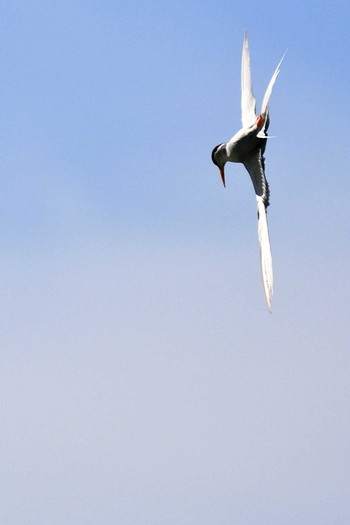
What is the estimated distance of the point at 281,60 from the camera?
85.4 ft

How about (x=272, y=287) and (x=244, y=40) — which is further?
(x=244, y=40)

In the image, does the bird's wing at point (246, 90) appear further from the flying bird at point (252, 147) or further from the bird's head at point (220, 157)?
the bird's head at point (220, 157)

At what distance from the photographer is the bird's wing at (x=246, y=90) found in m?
28.1

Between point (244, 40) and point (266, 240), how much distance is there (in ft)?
18.6

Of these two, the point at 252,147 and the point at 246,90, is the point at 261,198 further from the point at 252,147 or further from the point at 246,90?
the point at 246,90

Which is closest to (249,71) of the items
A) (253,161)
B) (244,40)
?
(244,40)

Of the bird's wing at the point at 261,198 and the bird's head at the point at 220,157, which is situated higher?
the bird's head at the point at 220,157

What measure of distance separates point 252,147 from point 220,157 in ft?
3.46

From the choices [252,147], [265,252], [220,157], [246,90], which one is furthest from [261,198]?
[246,90]

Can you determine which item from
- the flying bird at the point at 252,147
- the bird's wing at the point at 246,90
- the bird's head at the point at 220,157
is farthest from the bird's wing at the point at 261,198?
the bird's wing at the point at 246,90

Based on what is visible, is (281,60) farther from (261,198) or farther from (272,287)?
(272,287)

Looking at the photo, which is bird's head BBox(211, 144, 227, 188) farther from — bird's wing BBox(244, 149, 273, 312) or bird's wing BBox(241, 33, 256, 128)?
bird's wing BBox(241, 33, 256, 128)

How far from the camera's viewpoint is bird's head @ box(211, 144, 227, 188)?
91.1ft

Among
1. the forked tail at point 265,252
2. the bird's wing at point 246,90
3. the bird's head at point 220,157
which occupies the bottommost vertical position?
the forked tail at point 265,252
